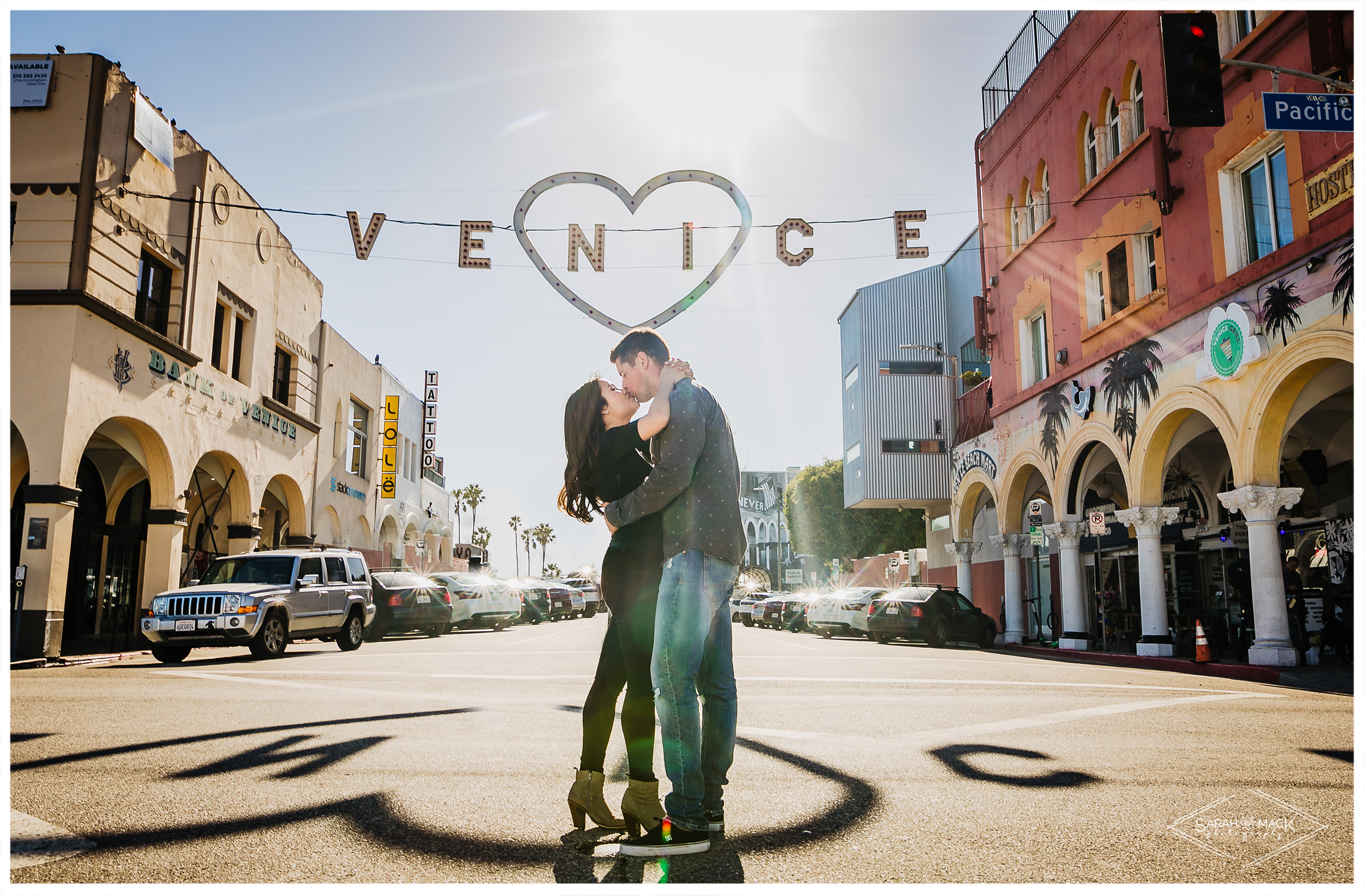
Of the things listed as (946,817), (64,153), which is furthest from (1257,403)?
(64,153)

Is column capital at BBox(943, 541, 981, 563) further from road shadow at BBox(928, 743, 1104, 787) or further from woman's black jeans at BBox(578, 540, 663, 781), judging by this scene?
woman's black jeans at BBox(578, 540, 663, 781)

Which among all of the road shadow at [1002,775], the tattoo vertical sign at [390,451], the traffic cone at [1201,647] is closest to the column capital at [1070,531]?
the traffic cone at [1201,647]

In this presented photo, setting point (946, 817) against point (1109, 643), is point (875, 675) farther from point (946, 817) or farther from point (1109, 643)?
point (1109, 643)

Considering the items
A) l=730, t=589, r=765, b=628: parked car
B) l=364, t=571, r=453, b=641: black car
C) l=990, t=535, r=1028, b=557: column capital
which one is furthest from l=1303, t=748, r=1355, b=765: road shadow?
l=730, t=589, r=765, b=628: parked car

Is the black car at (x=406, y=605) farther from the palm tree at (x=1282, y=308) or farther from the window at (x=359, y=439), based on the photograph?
the palm tree at (x=1282, y=308)

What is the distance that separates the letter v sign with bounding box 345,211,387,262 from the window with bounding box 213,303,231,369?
10127 millimetres

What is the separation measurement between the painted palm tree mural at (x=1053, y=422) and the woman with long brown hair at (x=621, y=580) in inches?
777

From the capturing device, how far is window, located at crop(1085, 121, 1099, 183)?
2045 cm

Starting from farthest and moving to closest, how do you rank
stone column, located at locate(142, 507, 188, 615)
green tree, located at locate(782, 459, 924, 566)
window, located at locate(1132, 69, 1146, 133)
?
green tree, located at locate(782, 459, 924, 566) < window, located at locate(1132, 69, 1146, 133) < stone column, located at locate(142, 507, 188, 615)

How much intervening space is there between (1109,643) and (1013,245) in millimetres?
10482

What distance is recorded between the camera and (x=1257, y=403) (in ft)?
47.6

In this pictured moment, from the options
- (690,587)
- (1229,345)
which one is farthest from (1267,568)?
(690,587)

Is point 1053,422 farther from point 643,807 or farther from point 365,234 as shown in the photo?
point 643,807

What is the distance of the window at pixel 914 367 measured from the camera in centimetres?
3731
